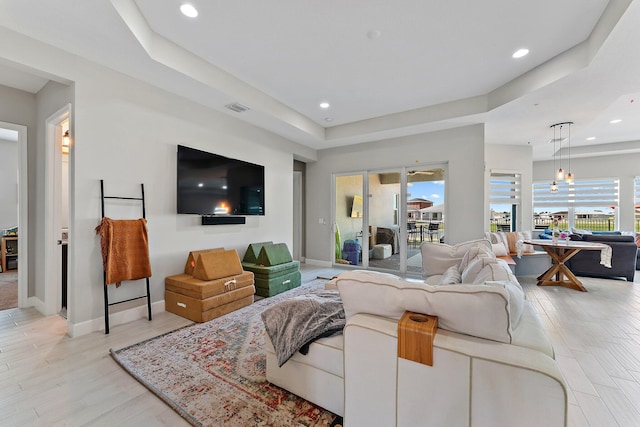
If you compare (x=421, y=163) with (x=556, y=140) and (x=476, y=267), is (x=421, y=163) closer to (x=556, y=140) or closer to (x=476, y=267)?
(x=556, y=140)

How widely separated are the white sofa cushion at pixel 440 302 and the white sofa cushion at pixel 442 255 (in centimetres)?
213

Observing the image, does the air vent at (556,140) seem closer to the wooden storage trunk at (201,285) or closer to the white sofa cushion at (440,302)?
the white sofa cushion at (440,302)

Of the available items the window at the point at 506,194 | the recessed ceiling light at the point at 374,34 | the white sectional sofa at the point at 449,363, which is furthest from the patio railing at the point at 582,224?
the white sectional sofa at the point at 449,363

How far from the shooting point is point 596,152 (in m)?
6.88

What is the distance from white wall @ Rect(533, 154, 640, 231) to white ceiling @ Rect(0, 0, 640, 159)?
3.71 m

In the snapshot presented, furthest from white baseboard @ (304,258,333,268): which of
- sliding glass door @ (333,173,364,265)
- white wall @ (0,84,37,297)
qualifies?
white wall @ (0,84,37,297)

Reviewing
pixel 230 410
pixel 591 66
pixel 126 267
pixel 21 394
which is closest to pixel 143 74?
pixel 126 267

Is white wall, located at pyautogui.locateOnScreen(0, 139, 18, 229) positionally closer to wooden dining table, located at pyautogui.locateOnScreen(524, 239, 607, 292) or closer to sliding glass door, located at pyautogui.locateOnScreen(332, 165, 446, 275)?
sliding glass door, located at pyautogui.locateOnScreen(332, 165, 446, 275)

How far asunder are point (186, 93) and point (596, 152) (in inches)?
373

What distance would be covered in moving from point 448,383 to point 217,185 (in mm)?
3564

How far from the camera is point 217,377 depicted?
1.97 metres

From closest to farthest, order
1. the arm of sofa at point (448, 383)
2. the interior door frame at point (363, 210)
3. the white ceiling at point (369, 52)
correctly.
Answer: the arm of sofa at point (448, 383) < the white ceiling at point (369, 52) < the interior door frame at point (363, 210)

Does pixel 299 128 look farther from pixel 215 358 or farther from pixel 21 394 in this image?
pixel 21 394

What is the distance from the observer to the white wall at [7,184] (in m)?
5.43
